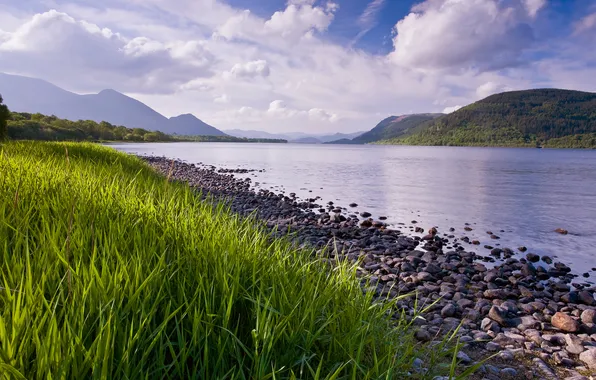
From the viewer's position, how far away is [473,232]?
15.9m

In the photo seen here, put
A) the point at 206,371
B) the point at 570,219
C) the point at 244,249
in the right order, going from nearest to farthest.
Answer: the point at 206,371 → the point at 244,249 → the point at 570,219

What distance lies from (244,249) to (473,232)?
47.1 feet

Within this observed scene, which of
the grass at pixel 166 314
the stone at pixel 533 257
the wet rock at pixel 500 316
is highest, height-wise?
the grass at pixel 166 314

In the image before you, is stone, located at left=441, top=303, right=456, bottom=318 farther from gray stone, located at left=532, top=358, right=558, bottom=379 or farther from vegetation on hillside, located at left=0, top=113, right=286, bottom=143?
vegetation on hillside, located at left=0, top=113, right=286, bottom=143

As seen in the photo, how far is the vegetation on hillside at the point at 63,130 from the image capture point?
227 feet

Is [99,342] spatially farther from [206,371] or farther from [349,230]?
[349,230]

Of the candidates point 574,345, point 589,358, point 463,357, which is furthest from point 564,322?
point 463,357

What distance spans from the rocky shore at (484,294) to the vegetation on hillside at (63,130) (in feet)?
78.4

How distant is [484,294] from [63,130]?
100321 millimetres

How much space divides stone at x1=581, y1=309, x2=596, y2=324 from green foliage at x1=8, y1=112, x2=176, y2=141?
2853cm

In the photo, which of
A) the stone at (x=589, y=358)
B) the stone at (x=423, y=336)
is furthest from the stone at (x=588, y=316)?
the stone at (x=423, y=336)

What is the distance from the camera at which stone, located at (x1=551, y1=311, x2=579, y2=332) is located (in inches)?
255

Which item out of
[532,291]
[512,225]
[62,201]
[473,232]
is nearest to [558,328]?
[532,291]

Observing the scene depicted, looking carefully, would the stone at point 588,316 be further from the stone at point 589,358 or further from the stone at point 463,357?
the stone at point 463,357
